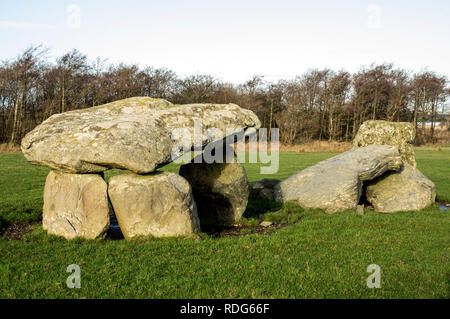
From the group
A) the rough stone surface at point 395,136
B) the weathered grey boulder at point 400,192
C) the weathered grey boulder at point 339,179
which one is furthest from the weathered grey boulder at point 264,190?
the rough stone surface at point 395,136

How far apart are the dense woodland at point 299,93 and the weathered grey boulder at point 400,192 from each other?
31551mm

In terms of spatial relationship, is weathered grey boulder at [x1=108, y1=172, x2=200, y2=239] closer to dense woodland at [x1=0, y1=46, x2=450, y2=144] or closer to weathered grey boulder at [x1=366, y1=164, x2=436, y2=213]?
weathered grey boulder at [x1=366, y1=164, x2=436, y2=213]

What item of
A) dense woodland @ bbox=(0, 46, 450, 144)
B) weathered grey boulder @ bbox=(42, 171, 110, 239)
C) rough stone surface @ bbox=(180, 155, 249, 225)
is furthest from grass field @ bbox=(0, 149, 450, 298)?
dense woodland @ bbox=(0, 46, 450, 144)

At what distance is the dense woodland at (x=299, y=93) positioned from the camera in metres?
37.6

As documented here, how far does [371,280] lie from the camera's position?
5.47m

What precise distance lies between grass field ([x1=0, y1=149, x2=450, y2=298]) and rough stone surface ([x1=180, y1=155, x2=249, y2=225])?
1778mm

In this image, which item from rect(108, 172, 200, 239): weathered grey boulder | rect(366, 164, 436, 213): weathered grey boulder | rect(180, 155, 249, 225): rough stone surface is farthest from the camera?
rect(366, 164, 436, 213): weathered grey boulder

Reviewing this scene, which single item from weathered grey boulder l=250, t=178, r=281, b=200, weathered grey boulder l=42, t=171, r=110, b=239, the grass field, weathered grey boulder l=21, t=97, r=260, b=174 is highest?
weathered grey boulder l=21, t=97, r=260, b=174

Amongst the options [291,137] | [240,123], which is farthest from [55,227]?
[291,137]

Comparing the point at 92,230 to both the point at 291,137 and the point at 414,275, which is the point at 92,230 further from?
the point at 291,137

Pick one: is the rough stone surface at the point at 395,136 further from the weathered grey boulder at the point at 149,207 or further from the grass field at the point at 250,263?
the weathered grey boulder at the point at 149,207

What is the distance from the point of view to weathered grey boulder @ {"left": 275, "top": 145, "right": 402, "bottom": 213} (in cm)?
1082

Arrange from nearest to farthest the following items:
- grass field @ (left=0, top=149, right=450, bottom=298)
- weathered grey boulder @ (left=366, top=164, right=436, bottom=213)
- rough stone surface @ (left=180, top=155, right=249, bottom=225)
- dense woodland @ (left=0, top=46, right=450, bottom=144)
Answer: grass field @ (left=0, top=149, right=450, bottom=298) → rough stone surface @ (left=180, top=155, right=249, bottom=225) → weathered grey boulder @ (left=366, top=164, right=436, bottom=213) → dense woodland @ (left=0, top=46, right=450, bottom=144)

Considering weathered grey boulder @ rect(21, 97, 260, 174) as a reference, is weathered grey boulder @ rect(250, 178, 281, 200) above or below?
below
